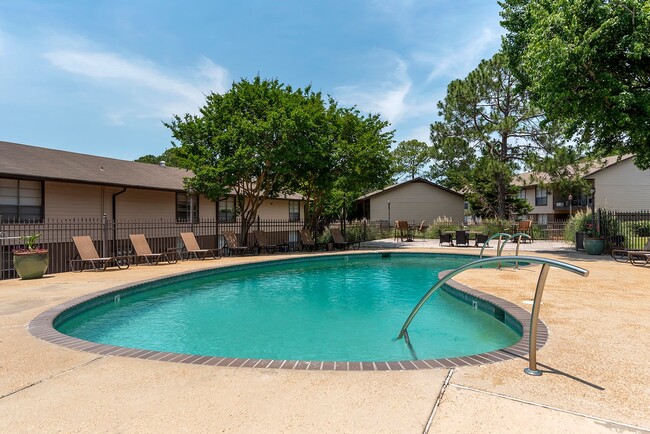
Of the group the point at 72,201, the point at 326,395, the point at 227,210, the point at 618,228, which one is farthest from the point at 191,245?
the point at 618,228

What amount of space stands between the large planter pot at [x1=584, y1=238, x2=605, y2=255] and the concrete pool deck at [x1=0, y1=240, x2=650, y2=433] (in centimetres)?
1250

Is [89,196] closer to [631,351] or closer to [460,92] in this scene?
[631,351]

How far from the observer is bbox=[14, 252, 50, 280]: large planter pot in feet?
31.4

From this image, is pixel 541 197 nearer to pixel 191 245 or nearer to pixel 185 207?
pixel 185 207

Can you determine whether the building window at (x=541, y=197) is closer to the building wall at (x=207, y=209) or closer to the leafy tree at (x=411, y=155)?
the leafy tree at (x=411, y=155)

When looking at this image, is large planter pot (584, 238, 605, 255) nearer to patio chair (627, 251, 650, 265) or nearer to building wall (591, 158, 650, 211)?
patio chair (627, 251, 650, 265)

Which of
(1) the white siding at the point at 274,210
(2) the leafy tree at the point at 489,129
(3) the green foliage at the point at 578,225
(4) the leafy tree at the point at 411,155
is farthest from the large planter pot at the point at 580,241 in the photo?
(4) the leafy tree at the point at 411,155

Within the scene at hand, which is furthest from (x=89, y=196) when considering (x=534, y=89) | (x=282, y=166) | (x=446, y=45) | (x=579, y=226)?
(x=579, y=226)

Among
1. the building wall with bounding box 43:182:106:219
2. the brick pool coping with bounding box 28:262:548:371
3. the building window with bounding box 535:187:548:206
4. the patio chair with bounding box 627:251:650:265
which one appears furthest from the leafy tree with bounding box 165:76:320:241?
the building window with bounding box 535:187:548:206

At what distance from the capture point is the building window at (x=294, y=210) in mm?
27289

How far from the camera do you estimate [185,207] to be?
19.3 m

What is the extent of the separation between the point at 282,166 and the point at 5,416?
14143 millimetres

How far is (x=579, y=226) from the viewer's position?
753 inches

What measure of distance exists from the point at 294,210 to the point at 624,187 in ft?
98.9
